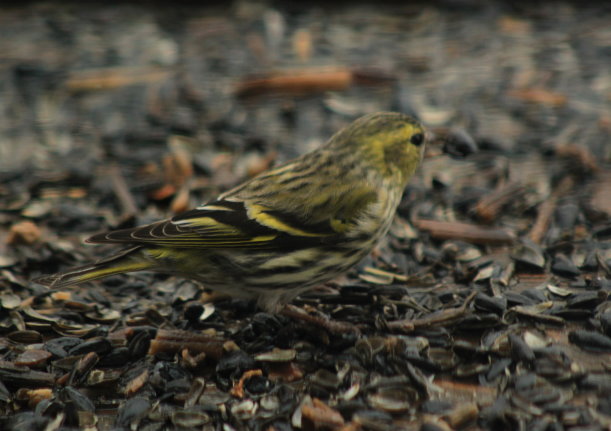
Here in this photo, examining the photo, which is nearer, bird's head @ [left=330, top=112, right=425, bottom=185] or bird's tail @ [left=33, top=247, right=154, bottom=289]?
bird's tail @ [left=33, top=247, right=154, bottom=289]

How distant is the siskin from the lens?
4.45 m

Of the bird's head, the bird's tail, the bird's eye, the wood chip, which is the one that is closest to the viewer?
the bird's tail

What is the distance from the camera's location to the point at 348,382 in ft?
13.2

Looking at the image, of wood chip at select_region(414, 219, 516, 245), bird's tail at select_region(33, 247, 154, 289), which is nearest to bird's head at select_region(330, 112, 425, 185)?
wood chip at select_region(414, 219, 516, 245)

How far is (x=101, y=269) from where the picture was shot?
4.39 metres

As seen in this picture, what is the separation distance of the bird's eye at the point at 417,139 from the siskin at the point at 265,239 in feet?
1.57

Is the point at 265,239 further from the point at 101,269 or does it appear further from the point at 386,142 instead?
the point at 386,142

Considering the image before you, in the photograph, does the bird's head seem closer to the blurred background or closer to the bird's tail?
the bird's tail

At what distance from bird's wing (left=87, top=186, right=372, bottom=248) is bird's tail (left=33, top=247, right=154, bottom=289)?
0.38 feet

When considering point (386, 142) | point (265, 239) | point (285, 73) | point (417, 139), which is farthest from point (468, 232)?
point (285, 73)

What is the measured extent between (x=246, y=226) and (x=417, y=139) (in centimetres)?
124

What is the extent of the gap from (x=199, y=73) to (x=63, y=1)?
2496 millimetres

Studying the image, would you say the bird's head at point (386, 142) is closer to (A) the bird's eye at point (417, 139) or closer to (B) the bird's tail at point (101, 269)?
(A) the bird's eye at point (417, 139)

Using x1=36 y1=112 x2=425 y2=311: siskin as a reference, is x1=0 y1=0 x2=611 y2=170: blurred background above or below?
below
